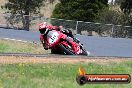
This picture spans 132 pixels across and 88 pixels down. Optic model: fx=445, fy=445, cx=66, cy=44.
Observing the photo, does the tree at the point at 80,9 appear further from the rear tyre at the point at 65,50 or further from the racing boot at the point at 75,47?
the rear tyre at the point at 65,50

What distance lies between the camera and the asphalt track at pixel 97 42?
2793cm

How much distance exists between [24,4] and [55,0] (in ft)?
93.7

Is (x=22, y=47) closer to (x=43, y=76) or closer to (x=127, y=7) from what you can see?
(x=43, y=76)

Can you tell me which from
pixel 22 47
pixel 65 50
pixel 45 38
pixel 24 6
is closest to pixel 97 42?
pixel 22 47

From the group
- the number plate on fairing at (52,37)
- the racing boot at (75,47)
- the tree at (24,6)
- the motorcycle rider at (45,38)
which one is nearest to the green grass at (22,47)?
the racing boot at (75,47)

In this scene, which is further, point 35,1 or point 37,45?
point 35,1

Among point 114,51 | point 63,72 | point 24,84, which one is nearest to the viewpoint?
point 24,84

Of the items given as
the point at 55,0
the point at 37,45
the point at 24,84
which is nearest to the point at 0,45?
the point at 37,45

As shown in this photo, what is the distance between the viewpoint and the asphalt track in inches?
1099

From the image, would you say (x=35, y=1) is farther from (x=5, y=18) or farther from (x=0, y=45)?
(x=0, y=45)

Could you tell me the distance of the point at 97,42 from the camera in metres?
31.2

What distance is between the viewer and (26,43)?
96.1ft

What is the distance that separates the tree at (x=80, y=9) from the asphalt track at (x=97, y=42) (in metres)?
20.8

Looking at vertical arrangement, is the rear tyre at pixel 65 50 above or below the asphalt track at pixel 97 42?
above
